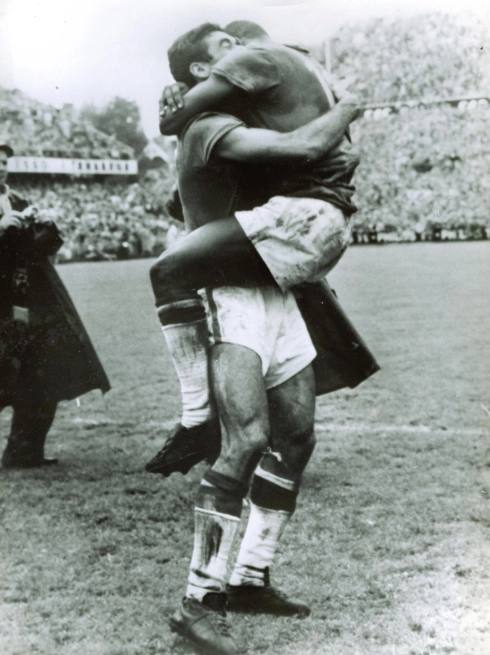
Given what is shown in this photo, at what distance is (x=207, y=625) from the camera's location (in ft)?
8.32

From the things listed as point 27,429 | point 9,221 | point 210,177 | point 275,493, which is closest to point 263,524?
point 275,493

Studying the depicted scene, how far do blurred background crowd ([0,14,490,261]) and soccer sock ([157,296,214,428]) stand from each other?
27.2 inches

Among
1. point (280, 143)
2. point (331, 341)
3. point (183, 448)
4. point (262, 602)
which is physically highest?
point (280, 143)

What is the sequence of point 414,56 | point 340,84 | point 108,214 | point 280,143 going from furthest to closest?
point 108,214 → point 414,56 → point 340,84 → point 280,143

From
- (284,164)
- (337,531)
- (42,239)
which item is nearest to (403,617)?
(337,531)

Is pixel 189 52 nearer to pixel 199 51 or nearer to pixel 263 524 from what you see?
pixel 199 51

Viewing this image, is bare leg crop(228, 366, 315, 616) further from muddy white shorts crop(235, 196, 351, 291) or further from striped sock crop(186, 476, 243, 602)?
muddy white shorts crop(235, 196, 351, 291)

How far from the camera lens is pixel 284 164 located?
8.23 ft

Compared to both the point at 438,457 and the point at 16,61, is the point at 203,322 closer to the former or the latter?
the point at 16,61

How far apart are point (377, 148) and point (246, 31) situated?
100 cm

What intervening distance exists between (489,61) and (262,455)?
1.87 metres

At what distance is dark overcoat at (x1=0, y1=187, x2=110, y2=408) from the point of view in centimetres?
346

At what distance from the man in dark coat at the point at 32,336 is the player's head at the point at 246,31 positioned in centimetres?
121

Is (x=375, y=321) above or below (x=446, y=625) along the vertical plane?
above
